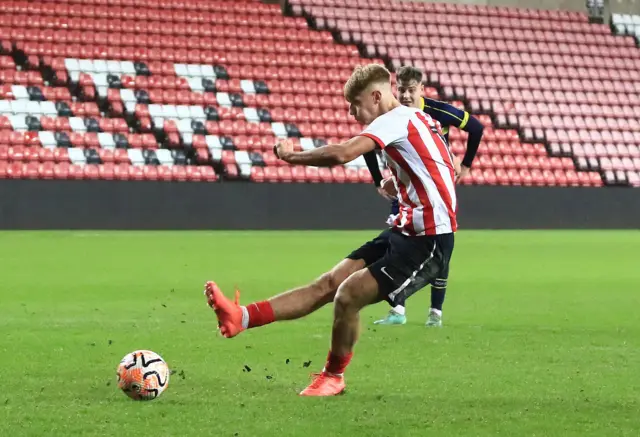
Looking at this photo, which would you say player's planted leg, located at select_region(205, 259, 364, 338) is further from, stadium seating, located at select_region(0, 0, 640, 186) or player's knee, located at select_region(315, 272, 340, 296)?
stadium seating, located at select_region(0, 0, 640, 186)

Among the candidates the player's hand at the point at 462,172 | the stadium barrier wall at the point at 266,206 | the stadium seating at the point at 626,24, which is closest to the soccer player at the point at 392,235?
the player's hand at the point at 462,172

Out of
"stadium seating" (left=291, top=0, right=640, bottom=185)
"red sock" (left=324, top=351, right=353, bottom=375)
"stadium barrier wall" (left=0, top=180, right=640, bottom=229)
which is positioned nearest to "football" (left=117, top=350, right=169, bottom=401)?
"red sock" (left=324, top=351, right=353, bottom=375)

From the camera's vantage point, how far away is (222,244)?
1916 cm

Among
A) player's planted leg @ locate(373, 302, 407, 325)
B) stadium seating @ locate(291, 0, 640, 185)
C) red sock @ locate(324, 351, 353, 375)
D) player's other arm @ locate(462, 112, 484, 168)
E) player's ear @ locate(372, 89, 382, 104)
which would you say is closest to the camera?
player's ear @ locate(372, 89, 382, 104)

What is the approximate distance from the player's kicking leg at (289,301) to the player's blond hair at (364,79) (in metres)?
0.91

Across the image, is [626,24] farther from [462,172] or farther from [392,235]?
[392,235]

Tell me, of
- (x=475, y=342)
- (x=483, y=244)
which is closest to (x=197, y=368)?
(x=475, y=342)

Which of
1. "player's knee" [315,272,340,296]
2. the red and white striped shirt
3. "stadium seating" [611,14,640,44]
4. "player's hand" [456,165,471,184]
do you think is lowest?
"player's knee" [315,272,340,296]

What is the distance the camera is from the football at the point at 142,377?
5465mm

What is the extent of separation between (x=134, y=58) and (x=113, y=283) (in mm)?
14837

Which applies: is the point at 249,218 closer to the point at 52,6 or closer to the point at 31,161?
the point at 31,161

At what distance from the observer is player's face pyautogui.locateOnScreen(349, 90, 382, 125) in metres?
5.68

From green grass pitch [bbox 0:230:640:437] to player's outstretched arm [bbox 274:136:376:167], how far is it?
115cm

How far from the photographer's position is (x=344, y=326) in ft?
18.9
